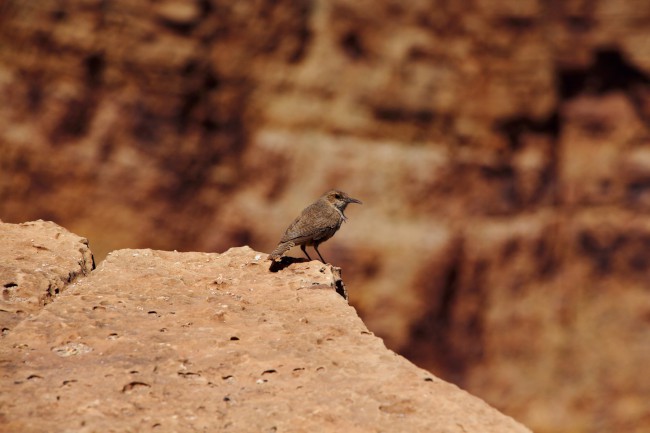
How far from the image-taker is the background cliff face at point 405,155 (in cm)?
1178

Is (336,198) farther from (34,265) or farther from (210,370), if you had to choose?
(210,370)

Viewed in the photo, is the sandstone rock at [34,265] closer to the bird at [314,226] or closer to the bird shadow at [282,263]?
the bird shadow at [282,263]

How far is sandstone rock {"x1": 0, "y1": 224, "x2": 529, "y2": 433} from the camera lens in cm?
351

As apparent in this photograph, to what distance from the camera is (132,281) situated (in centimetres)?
503

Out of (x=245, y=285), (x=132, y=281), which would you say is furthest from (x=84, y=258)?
(x=245, y=285)

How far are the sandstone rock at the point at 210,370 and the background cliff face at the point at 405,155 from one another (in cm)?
721

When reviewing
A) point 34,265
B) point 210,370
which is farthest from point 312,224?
point 210,370

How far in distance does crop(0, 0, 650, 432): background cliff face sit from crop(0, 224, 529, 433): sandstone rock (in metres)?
7.21

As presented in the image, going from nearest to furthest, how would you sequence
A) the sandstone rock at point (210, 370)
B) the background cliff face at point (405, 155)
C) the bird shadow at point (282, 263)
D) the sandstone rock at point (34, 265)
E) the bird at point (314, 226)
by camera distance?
the sandstone rock at point (210, 370)
the sandstone rock at point (34, 265)
the bird shadow at point (282, 263)
the bird at point (314, 226)
the background cliff face at point (405, 155)

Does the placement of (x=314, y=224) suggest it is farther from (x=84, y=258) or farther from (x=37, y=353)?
(x=37, y=353)

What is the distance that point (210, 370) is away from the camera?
12.8 feet

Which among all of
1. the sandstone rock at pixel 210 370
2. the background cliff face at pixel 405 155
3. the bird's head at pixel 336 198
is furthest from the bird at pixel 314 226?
the background cliff face at pixel 405 155

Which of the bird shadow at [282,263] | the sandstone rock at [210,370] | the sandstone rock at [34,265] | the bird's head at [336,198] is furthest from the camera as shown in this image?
the bird's head at [336,198]

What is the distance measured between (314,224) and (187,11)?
20.8 ft
